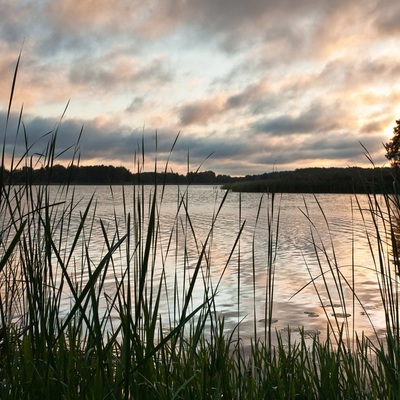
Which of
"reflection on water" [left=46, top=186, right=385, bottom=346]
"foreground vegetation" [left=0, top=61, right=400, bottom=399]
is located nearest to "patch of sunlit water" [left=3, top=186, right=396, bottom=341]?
"reflection on water" [left=46, top=186, right=385, bottom=346]

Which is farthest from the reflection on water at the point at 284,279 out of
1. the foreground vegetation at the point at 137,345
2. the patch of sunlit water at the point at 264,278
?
the foreground vegetation at the point at 137,345

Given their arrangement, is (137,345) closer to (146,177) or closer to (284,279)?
(146,177)

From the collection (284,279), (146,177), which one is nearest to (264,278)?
(284,279)

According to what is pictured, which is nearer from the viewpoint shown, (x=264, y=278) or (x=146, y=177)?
(x=146, y=177)

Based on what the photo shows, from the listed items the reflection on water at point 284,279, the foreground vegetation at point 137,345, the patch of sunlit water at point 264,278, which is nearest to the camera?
the foreground vegetation at point 137,345

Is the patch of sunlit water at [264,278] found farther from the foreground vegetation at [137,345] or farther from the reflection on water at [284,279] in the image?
the foreground vegetation at [137,345]

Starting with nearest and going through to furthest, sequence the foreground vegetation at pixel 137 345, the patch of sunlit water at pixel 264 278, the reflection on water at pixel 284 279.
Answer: the foreground vegetation at pixel 137 345, the patch of sunlit water at pixel 264 278, the reflection on water at pixel 284 279

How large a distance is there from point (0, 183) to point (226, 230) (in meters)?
16.7

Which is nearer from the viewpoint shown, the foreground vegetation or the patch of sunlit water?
the foreground vegetation

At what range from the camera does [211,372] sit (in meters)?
2.14

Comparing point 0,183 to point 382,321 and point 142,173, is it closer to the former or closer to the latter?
point 142,173

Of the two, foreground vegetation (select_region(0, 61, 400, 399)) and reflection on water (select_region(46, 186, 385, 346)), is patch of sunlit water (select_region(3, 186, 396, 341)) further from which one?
foreground vegetation (select_region(0, 61, 400, 399))

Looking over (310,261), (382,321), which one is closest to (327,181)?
(310,261)

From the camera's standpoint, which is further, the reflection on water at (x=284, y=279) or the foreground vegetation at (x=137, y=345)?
the reflection on water at (x=284, y=279)
